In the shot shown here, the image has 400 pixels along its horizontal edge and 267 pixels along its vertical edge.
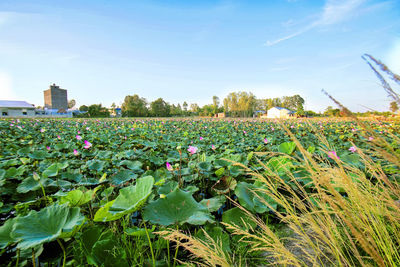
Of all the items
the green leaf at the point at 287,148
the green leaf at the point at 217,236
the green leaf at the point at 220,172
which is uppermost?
the green leaf at the point at 287,148

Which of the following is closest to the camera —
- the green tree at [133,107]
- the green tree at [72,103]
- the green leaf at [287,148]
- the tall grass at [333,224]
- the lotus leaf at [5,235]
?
the tall grass at [333,224]

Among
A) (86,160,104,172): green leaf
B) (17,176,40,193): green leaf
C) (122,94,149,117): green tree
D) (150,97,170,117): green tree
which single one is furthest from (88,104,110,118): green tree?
(17,176,40,193): green leaf

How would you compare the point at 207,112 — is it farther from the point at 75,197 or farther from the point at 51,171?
the point at 75,197

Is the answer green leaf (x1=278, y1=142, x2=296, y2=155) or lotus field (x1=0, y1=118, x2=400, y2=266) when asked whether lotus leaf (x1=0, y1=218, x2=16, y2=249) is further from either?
green leaf (x1=278, y1=142, x2=296, y2=155)

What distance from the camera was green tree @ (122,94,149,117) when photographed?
49.6 metres

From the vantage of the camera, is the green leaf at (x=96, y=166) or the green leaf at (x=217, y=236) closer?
the green leaf at (x=217, y=236)

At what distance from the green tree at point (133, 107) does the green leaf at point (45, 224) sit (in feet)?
169

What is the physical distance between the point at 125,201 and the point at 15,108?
7238 cm

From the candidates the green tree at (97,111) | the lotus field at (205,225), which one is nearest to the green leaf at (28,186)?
the lotus field at (205,225)

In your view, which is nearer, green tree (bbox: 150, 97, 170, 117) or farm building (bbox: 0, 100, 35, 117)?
farm building (bbox: 0, 100, 35, 117)

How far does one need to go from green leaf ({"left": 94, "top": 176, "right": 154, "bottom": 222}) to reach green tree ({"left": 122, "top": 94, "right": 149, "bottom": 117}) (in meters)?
51.5

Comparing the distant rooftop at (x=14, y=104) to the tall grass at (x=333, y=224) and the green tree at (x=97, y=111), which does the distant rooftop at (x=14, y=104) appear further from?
the tall grass at (x=333, y=224)

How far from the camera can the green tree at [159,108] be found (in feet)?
185

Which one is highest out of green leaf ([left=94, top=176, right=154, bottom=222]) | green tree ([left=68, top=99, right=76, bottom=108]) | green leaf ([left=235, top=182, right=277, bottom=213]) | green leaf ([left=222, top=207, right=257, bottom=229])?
green tree ([left=68, top=99, right=76, bottom=108])
